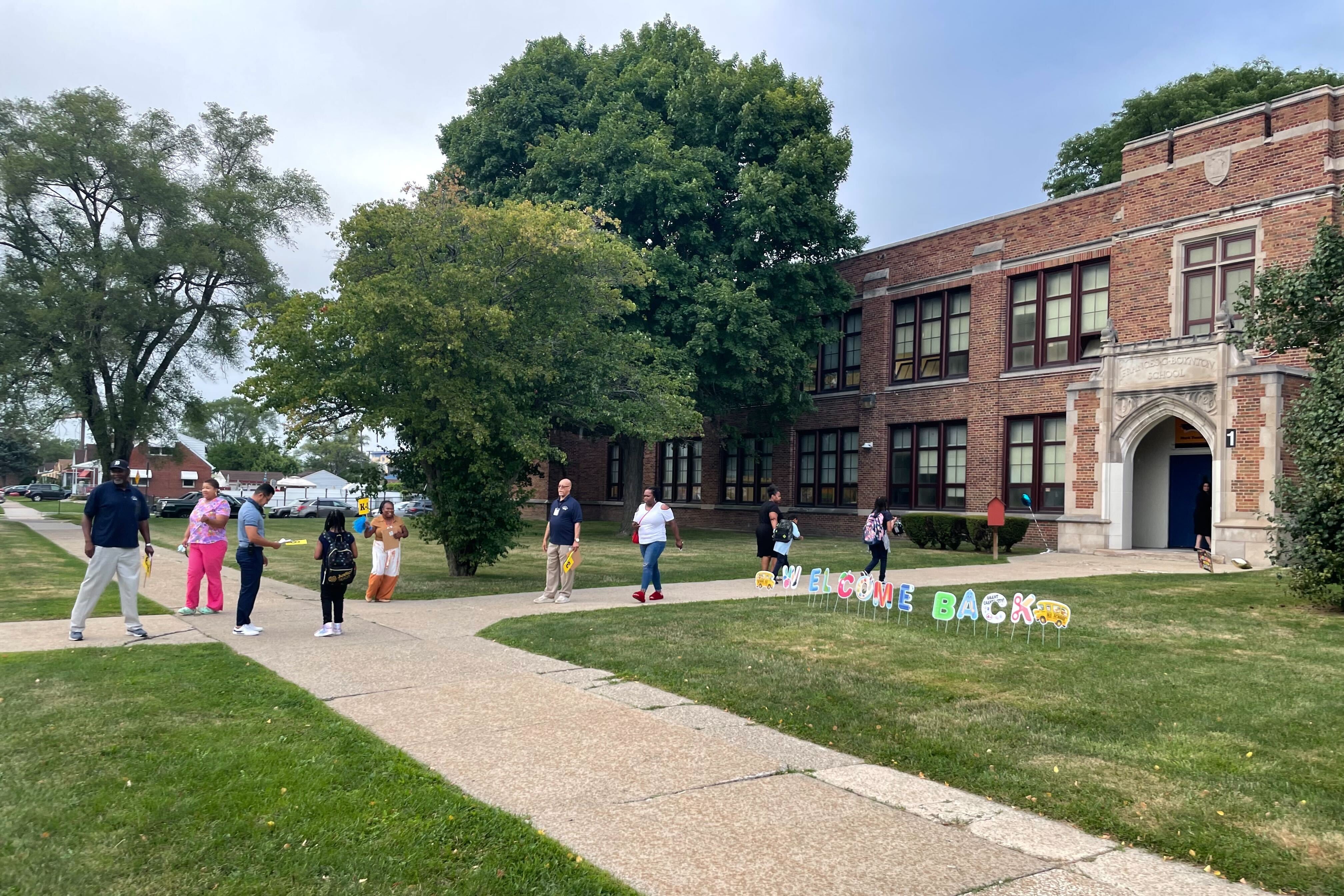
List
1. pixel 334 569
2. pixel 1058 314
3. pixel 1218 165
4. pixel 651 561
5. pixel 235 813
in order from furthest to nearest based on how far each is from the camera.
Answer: pixel 1058 314, pixel 1218 165, pixel 651 561, pixel 334 569, pixel 235 813

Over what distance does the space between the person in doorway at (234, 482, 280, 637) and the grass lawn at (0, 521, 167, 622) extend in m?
2.42

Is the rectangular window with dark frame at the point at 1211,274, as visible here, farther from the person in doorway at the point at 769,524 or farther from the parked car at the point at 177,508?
the parked car at the point at 177,508

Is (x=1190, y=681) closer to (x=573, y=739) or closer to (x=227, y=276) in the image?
(x=573, y=739)

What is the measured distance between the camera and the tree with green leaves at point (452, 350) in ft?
48.4

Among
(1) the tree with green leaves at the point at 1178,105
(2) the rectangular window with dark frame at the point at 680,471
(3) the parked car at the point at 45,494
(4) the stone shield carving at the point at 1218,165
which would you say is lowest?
(3) the parked car at the point at 45,494

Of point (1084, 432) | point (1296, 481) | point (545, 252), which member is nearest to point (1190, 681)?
point (1296, 481)

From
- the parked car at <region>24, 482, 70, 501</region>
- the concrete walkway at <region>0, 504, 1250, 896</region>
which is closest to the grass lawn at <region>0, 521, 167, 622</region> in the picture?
the concrete walkway at <region>0, 504, 1250, 896</region>

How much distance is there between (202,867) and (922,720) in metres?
4.65

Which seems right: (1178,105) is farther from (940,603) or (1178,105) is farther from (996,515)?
(940,603)

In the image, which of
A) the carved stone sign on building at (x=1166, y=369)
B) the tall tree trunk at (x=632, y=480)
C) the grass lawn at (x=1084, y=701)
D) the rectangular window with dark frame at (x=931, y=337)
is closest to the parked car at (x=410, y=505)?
the tall tree trunk at (x=632, y=480)

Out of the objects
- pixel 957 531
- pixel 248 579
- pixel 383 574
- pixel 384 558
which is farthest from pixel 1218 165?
pixel 248 579

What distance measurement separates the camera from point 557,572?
13.7 meters

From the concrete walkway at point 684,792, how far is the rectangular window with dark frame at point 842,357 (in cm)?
2511

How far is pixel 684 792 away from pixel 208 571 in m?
9.58
